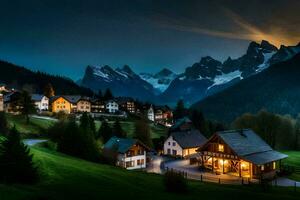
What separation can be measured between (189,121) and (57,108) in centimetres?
5862

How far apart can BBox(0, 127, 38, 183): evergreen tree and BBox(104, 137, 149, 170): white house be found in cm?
4417

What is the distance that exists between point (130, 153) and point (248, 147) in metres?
24.5

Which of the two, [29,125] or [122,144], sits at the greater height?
[29,125]

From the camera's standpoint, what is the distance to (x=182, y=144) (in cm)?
9119

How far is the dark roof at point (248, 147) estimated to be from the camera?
211 ft

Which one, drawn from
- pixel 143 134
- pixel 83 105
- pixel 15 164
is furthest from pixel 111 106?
pixel 15 164

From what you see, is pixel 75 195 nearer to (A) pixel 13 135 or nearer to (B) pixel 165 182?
(A) pixel 13 135

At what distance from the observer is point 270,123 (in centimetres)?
10844

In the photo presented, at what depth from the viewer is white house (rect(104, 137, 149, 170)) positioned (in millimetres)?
75312

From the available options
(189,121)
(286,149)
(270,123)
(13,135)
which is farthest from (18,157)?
(189,121)

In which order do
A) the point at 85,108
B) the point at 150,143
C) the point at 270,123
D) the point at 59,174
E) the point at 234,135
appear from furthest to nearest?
the point at 85,108
the point at 270,123
the point at 150,143
the point at 234,135
the point at 59,174

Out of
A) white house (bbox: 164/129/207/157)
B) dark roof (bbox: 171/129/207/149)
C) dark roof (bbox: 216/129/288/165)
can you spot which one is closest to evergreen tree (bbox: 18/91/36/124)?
white house (bbox: 164/129/207/157)

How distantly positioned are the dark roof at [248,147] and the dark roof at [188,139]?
72.2ft

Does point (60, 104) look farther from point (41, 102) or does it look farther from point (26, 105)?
point (26, 105)
